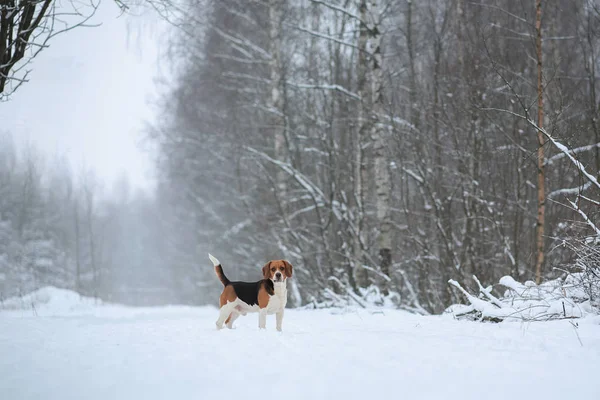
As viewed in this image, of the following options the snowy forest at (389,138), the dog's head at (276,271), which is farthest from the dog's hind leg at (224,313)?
the snowy forest at (389,138)

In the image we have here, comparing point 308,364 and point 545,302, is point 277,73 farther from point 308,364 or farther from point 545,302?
point 308,364

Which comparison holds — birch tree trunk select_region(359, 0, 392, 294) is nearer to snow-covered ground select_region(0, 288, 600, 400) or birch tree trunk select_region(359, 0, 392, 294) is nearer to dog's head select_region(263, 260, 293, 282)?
dog's head select_region(263, 260, 293, 282)

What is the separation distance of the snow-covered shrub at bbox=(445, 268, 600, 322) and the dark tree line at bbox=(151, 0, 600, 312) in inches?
30.3

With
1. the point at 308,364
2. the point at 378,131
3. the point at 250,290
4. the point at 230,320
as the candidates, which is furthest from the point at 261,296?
the point at 378,131

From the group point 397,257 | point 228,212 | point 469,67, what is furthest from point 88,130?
point 469,67

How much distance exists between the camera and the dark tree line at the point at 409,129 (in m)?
7.19

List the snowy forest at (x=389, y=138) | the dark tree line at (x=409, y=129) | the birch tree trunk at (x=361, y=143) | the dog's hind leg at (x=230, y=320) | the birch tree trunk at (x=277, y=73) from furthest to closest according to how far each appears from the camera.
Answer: the birch tree trunk at (x=277, y=73)
the birch tree trunk at (x=361, y=143)
the dark tree line at (x=409, y=129)
the snowy forest at (x=389, y=138)
the dog's hind leg at (x=230, y=320)

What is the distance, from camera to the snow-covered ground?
7.69 feet

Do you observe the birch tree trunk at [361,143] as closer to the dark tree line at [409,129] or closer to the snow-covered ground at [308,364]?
the dark tree line at [409,129]

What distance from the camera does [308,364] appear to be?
9.11ft

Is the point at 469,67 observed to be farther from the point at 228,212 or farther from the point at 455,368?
the point at 228,212

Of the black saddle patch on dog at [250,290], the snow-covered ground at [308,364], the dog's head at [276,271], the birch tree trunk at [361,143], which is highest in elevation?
the birch tree trunk at [361,143]

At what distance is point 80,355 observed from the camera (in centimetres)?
298

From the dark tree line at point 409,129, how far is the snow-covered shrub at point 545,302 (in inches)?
30.3
